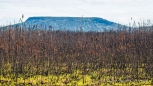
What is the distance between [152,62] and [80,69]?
27.1 feet

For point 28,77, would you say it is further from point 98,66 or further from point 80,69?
point 98,66

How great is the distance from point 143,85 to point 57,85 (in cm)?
722

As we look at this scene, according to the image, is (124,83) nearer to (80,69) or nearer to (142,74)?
(142,74)

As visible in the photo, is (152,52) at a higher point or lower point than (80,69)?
higher

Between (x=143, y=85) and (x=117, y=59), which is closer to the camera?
(x=143, y=85)

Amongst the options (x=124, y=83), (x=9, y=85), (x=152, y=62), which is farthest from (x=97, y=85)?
(x=152, y=62)

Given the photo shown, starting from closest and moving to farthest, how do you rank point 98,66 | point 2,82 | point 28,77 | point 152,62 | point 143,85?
1. point 143,85
2. point 2,82
3. point 28,77
4. point 152,62
5. point 98,66

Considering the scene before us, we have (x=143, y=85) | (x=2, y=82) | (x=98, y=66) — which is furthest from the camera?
(x=98, y=66)

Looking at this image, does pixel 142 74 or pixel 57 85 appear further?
pixel 142 74

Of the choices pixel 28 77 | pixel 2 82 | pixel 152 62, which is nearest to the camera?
pixel 2 82

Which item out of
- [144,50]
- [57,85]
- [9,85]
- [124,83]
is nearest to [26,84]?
[9,85]

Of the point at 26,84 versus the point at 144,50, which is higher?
the point at 144,50

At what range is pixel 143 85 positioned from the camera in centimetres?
2086

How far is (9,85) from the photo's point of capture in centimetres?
2130
